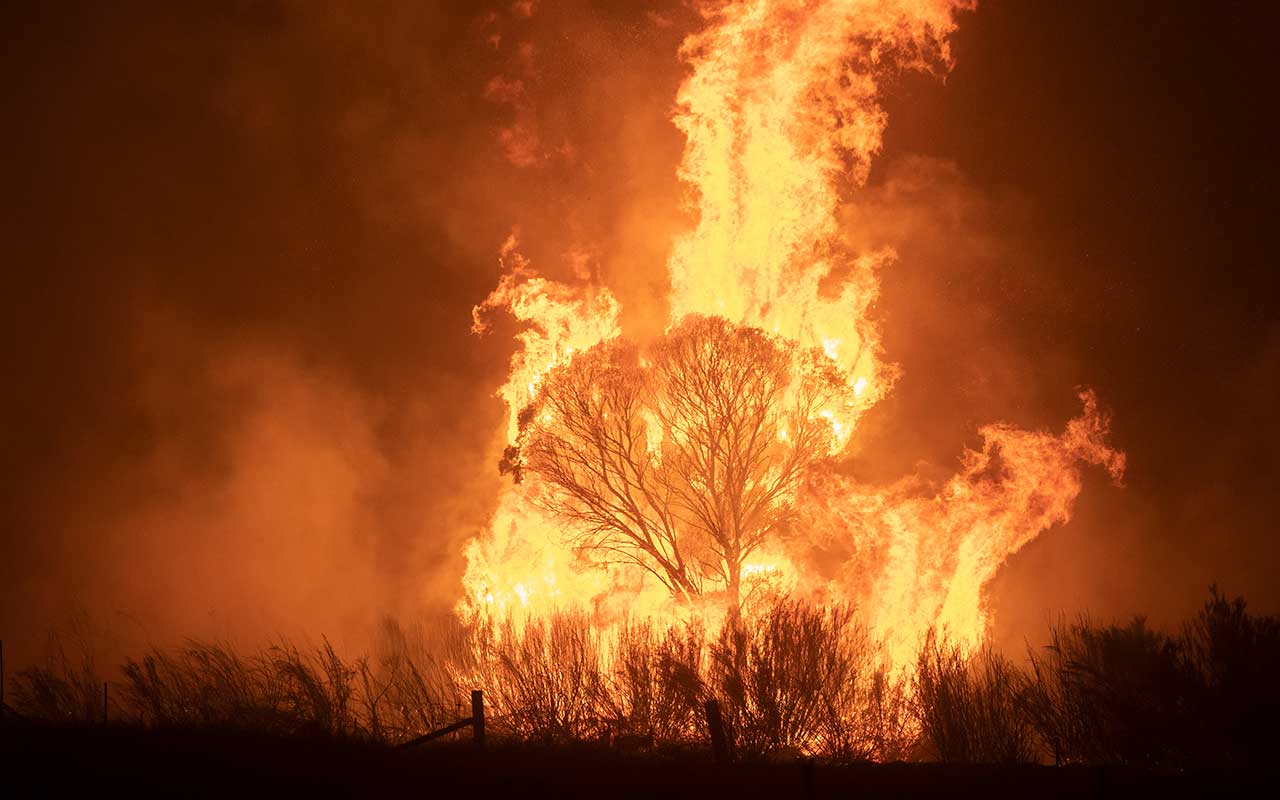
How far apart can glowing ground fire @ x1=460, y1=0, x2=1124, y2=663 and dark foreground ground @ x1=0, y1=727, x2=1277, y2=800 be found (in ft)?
21.9

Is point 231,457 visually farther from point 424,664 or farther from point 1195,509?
point 1195,509

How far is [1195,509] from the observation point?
91.0ft

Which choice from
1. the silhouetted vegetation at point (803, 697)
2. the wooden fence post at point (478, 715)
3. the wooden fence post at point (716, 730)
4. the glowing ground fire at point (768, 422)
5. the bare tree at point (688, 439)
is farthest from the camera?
the bare tree at point (688, 439)

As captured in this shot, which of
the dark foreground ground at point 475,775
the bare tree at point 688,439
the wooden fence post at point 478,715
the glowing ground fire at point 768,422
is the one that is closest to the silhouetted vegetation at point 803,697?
the wooden fence post at point 478,715

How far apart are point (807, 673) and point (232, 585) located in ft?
63.3

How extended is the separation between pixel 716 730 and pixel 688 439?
856 centimetres

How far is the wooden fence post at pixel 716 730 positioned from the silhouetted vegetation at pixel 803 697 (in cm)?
45

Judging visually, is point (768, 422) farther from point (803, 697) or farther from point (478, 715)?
point (478, 715)

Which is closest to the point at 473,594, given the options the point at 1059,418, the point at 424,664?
the point at 424,664

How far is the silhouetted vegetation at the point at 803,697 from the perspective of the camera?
15.3 metres

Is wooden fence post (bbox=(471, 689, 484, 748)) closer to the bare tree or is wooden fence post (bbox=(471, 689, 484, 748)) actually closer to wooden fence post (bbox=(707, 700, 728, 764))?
wooden fence post (bbox=(707, 700, 728, 764))

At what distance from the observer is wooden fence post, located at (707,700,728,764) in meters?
15.6

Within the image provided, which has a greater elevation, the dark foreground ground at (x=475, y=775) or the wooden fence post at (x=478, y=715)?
the wooden fence post at (x=478, y=715)

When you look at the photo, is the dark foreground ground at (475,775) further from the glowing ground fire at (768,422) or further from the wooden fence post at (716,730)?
the glowing ground fire at (768,422)
